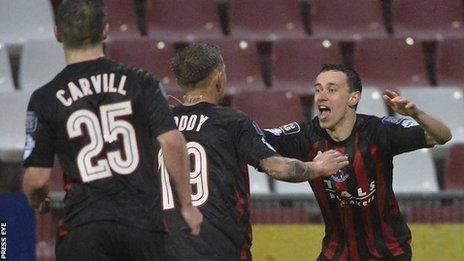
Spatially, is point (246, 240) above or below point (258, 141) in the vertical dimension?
below

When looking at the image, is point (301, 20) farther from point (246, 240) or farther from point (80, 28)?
point (80, 28)

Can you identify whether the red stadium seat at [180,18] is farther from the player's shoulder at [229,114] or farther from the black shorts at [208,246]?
the black shorts at [208,246]

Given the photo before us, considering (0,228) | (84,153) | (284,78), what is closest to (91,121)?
(84,153)

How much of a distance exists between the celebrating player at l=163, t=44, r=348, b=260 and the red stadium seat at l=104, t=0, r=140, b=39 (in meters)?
5.51

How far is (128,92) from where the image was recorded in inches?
176

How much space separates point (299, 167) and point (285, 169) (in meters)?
0.07

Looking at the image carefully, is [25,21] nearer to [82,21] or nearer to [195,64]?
[195,64]

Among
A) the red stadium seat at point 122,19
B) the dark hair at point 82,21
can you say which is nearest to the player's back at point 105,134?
the dark hair at point 82,21

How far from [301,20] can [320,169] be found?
234 inches

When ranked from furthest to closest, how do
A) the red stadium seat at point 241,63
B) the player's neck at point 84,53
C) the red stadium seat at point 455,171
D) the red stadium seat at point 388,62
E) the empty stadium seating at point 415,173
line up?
the red stadium seat at point 388,62, the red stadium seat at point 241,63, the red stadium seat at point 455,171, the empty stadium seating at point 415,173, the player's neck at point 84,53

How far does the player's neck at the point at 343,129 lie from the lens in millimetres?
6289

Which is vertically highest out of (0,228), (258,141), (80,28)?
(80,28)

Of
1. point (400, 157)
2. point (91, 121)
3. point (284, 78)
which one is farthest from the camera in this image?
point (284, 78)

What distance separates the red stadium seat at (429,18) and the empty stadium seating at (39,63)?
3.15 metres
